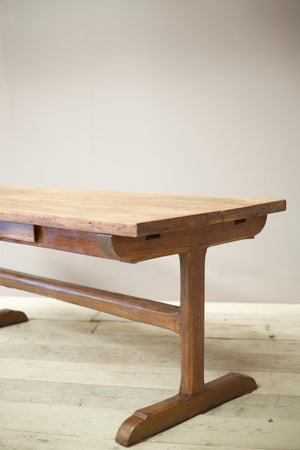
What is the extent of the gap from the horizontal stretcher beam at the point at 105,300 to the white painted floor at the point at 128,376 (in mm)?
313

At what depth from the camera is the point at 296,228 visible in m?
3.88

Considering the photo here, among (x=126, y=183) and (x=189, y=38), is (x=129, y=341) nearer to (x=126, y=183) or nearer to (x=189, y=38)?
(x=126, y=183)

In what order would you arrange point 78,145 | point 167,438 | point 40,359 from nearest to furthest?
point 167,438, point 40,359, point 78,145

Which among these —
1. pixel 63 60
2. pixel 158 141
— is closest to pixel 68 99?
pixel 63 60

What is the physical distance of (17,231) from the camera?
7.87 ft

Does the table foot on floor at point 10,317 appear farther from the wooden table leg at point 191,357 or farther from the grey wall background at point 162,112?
the wooden table leg at point 191,357

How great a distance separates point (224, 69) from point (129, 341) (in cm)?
185

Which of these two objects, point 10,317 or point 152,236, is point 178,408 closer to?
point 152,236

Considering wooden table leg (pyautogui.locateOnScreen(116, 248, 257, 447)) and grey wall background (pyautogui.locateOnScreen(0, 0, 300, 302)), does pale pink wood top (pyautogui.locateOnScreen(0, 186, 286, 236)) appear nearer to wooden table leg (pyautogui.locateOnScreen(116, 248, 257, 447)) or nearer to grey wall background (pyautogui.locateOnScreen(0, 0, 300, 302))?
wooden table leg (pyautogui.locateOnScreen(116, 248, 257, 447))

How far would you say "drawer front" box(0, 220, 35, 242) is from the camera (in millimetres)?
2357

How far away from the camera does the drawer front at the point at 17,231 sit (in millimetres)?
2357

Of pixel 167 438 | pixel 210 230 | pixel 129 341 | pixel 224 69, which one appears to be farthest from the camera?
pixel 224 69

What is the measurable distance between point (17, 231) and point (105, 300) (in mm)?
543

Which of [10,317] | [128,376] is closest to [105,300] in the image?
[128,376]
